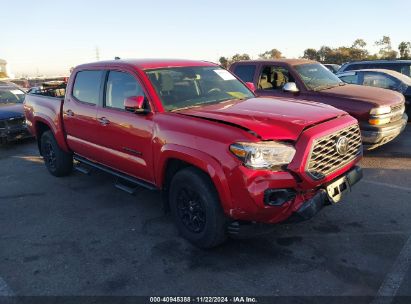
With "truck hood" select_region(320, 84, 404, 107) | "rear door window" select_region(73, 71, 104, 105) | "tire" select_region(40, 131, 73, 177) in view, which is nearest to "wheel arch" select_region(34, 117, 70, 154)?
"tire" select_region(40, 131, 73, 177)

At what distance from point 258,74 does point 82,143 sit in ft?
13.2

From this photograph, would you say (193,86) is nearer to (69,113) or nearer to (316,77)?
(69,113)

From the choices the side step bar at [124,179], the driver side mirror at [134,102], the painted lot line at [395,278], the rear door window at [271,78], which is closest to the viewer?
the painted lot line at [395,278]

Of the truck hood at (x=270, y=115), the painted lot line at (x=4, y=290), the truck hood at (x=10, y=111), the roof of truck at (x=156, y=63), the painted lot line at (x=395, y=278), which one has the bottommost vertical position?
the painted lot line at (x=4, y=290)

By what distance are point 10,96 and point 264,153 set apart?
388 inches

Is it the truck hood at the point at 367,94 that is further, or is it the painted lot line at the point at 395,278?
the truck hood at the point at 367,94

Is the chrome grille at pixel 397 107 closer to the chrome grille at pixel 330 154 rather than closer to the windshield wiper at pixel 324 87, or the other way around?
the windshield wiper at pixel 324 87

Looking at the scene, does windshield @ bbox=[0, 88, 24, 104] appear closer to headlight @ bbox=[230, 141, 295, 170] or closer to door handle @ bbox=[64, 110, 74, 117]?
door handle @ bbox=[64, 110, 74, 117]

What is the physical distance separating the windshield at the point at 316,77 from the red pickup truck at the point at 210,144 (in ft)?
9.30

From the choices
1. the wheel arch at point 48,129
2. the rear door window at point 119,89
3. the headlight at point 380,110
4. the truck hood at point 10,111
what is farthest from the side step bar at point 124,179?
the truck hood at point 10,111

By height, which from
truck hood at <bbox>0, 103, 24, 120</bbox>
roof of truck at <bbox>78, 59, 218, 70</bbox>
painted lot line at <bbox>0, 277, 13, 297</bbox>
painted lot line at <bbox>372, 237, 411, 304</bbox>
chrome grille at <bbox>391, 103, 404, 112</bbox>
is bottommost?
painted lot line at <bbox>0, 277, 13, 297</bbox>

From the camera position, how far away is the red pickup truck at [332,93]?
6.21 metres

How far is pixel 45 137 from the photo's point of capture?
6.41m

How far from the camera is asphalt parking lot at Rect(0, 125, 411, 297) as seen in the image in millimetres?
3131
